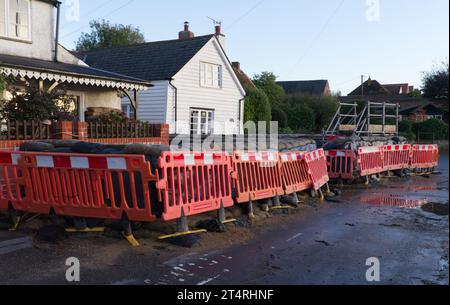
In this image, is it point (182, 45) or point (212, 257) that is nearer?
point (212, 257)

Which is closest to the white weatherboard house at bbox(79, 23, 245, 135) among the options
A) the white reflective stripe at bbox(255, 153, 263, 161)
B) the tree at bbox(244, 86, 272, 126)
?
the tree at bbox(244, 86, 272, 126)

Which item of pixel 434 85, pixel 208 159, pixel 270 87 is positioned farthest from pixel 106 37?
pixel 208 159

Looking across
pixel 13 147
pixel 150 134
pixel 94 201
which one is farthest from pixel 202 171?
pixel 150 134

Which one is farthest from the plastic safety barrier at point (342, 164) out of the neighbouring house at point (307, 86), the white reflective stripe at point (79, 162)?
the neighbouring house at point (307, 86)

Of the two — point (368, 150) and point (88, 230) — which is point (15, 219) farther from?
point (368, 150)

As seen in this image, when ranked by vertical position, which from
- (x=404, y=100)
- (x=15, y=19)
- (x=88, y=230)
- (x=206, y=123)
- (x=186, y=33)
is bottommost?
(x=88, y=230)

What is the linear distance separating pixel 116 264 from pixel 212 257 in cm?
120

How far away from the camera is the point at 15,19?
1523 cm

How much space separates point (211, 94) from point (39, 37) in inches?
438
